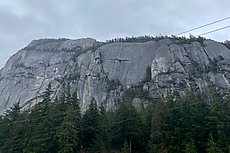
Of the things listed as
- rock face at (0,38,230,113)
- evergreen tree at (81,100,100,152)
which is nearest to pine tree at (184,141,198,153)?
evergreen tree at (81,100,100,152)

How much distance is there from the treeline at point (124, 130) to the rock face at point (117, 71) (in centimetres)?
2320

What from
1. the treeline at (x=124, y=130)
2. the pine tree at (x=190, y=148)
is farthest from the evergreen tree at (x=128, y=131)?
the pine tree at (x=190, y=148)

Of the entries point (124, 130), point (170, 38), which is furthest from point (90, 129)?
point (170, 38)

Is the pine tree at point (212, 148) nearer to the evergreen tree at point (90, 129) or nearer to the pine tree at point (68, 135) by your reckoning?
the evergreen tree at point (90, 129)

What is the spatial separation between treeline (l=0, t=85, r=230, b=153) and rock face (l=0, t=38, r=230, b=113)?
76.1 ft

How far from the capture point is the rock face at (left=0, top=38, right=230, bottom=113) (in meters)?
61.8

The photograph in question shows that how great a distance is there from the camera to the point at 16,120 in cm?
3694

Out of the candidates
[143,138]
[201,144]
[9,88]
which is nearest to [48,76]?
[9,88]

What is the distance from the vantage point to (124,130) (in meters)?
32.6

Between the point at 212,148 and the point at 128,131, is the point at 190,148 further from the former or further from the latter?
the point at 128,131

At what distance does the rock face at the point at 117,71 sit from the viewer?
6175 cm

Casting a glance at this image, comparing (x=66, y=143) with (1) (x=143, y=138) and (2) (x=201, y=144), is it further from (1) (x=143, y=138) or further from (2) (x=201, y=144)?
(2) (x=201, y=144)

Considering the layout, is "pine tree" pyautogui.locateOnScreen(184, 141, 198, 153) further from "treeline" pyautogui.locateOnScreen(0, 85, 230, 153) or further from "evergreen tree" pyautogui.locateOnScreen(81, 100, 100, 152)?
"evergreen tree" pyautogui.locateOnScreen(81, 100, 100, 152)

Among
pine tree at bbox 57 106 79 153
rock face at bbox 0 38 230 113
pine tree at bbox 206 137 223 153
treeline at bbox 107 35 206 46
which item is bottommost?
pine tree at bbox 206 137 223 153
